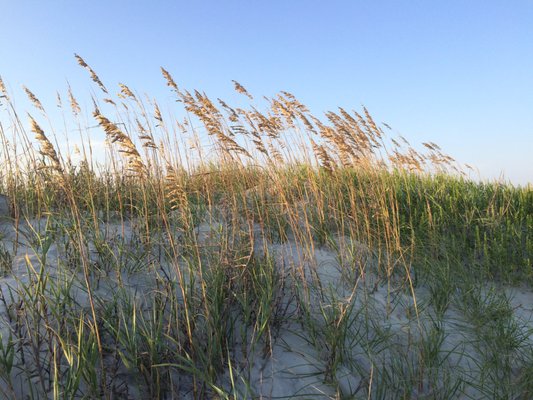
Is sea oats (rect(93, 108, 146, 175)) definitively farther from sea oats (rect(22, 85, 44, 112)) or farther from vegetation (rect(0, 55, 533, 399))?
sea oats (rect(22, 85, 44, 112))

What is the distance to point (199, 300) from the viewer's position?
2461 millimetres

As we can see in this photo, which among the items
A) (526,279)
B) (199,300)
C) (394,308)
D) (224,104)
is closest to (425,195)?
(526,279)

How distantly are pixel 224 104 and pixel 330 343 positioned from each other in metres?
2.85

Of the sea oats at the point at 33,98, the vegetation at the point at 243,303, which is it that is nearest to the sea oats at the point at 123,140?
the vegetation at the point at 243,303

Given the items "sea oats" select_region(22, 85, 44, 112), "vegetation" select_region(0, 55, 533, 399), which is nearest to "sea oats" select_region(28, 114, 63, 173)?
"vegetation" select_region(0, 55, 533, 399)

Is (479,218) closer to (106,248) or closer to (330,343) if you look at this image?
(330,343)

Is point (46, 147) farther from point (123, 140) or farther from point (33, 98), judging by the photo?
point (33, 98)

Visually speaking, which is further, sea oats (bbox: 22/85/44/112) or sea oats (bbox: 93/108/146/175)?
sea oats (bbox: 22/85/44/112)

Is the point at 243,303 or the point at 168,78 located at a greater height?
the point at 168,78

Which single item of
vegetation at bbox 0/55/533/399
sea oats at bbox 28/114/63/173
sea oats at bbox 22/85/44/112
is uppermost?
sea oats at bbox 22/85/44/112

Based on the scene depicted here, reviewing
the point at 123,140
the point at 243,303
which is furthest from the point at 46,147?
the point at 243,303

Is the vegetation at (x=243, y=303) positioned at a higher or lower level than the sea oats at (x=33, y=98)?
lower

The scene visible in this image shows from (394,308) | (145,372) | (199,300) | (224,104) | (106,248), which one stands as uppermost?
(224,104)

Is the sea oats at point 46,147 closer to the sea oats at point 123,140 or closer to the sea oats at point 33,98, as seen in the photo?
the sea oats at point 123,140
